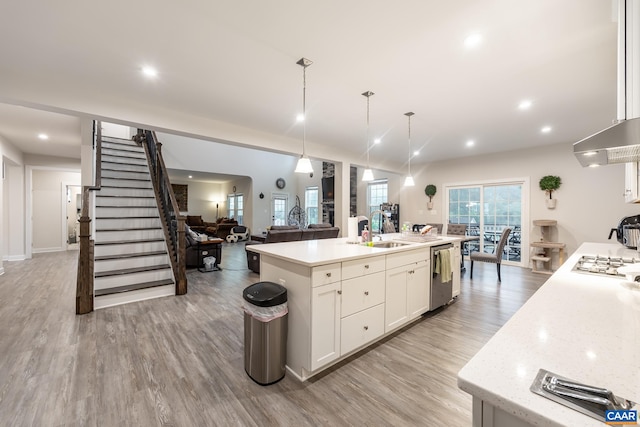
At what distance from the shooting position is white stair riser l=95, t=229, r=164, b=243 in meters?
4.38

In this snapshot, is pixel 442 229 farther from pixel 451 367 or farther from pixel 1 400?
pixel 1 400

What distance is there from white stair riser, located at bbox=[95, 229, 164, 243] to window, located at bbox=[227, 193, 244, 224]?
6271mm

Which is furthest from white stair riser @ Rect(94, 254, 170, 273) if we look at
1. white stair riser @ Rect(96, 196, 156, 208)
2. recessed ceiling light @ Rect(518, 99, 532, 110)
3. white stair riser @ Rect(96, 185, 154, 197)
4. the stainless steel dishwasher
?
recessed ceiling light @ Rect(518, 99, 532, 110)

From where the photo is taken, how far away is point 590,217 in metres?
5.24

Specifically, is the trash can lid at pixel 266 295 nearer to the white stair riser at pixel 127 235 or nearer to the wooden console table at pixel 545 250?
the white stair riser at pixel 127 235

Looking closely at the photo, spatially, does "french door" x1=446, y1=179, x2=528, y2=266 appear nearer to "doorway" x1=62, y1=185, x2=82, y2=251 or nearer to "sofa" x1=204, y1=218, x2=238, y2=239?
"sofa" x1=204, y1=218, x2=238, y2=239

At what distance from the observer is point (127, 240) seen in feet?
14.6

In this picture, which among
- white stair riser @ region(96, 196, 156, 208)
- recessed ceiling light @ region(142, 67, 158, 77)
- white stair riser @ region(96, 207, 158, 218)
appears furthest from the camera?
white stair riser @ region(96, 196, 156, 208)

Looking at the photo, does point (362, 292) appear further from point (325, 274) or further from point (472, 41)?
point (472, 41)

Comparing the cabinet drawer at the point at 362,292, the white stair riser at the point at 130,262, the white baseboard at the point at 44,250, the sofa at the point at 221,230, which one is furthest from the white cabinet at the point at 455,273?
the white baseboard at the point at 44,250

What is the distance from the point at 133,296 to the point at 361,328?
3.26 meters

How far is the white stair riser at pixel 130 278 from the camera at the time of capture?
376 cm

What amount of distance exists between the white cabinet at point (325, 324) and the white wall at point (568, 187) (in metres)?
5.88

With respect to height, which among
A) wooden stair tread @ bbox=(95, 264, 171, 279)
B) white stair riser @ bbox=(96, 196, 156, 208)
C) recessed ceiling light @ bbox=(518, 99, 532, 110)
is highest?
recessed ceiling light @ bbox=(518, 99, 532, 110)
